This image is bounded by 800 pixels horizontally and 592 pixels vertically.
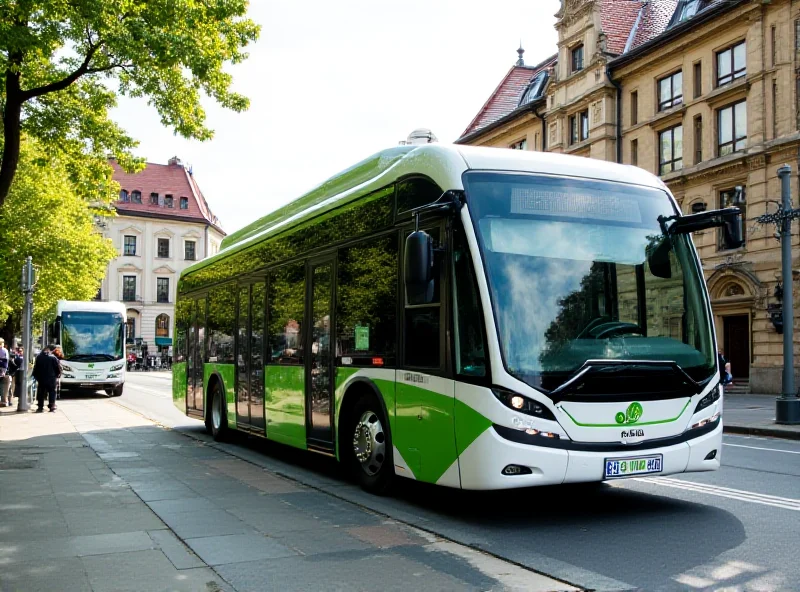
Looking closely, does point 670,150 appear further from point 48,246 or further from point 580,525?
point 580,525

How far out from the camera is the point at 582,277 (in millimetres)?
A: 7289

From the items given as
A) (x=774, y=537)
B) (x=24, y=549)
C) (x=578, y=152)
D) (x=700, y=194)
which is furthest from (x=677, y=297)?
(x=578, y=152)

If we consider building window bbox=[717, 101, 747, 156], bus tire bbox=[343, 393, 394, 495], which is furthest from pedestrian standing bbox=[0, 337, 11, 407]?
building window bbox=[717, 101, 747, 156]

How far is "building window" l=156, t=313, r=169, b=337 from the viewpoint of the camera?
92.4m

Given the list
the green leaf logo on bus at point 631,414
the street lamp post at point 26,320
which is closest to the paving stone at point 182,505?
the green leaf logo on bus at point 631,414

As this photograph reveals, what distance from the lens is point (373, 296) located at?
28.8 feet

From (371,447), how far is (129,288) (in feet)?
288

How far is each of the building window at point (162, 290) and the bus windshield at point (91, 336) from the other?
63715 millimetres

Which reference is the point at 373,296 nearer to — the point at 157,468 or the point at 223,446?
the point at 157,468

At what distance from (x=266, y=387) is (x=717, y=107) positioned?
92.4 feet

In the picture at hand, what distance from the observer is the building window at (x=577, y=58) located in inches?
1721

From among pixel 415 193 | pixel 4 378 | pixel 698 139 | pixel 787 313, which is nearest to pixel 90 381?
pixel 4 378

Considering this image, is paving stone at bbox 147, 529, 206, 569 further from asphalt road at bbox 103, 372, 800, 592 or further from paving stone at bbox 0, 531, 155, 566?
asphalt road at bbox 103, 372, 800, 592

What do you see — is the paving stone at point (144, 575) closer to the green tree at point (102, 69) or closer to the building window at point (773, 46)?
the green tree at point (102, 69)
